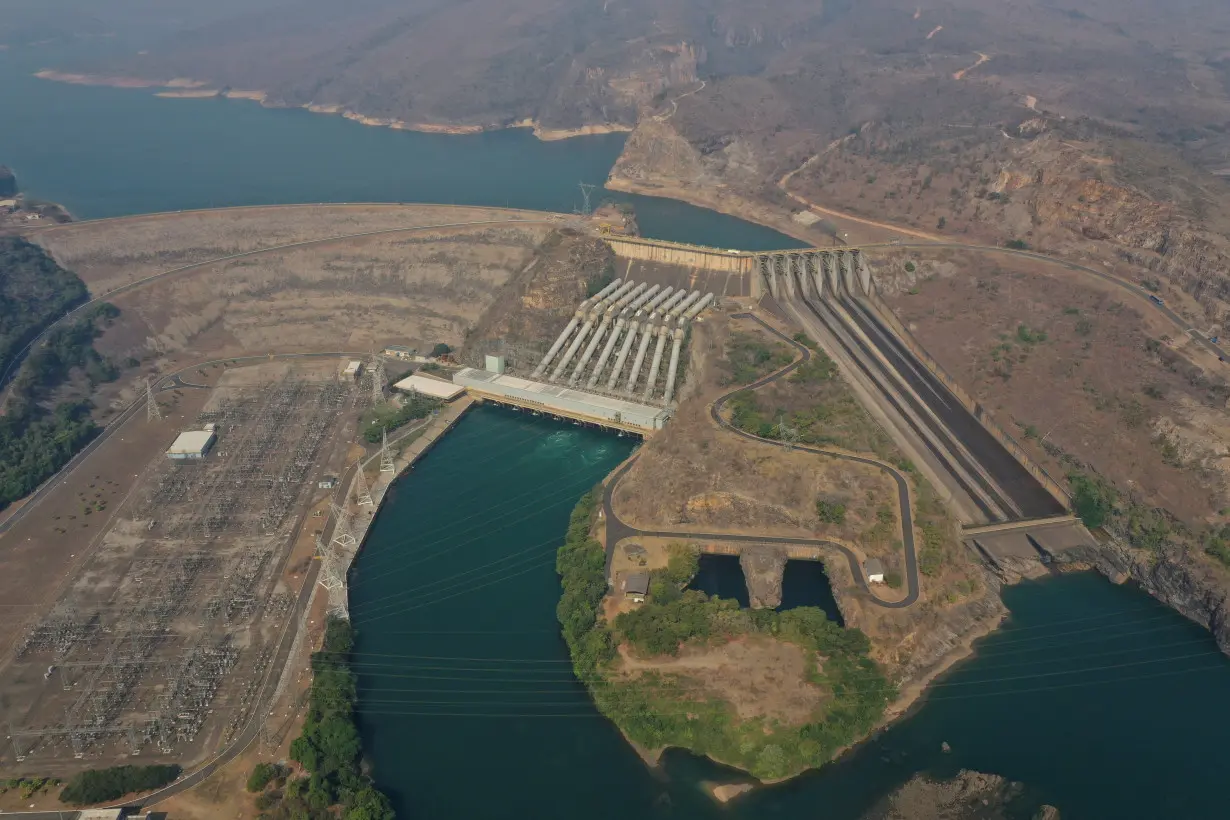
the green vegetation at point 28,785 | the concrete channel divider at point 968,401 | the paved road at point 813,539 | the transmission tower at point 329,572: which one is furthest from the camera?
the concrete channel divider at point 968,401

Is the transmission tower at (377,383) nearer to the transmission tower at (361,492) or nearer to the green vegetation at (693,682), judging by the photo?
the transmission tower at (361,492)

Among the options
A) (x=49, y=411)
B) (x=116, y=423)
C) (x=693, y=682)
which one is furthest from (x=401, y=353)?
(x=693, y=682)

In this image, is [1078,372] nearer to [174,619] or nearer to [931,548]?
[931,548]

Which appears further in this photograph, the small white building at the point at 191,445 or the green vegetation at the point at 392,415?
the green vegetation at the point at 392,415

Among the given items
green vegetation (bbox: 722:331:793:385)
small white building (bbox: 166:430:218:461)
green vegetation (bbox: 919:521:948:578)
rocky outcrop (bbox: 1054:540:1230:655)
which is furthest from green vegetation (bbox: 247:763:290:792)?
rocky outcrop (bbox: 1054:540:1230:655)

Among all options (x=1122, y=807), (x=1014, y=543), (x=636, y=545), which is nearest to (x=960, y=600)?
(x=1014, y=543)

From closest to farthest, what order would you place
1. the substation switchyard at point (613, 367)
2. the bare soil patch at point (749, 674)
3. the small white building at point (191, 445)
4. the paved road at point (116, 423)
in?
the bare soil patch at point (749, 674)
the paved road at point (116, 423)
the small white building at point (191, 445)
the substation switchyard at point (613, 367)

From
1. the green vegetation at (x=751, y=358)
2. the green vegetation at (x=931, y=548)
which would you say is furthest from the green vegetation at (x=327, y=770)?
the green vegetation at (x=751, y=358)

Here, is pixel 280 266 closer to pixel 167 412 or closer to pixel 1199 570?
pixel 167 412
